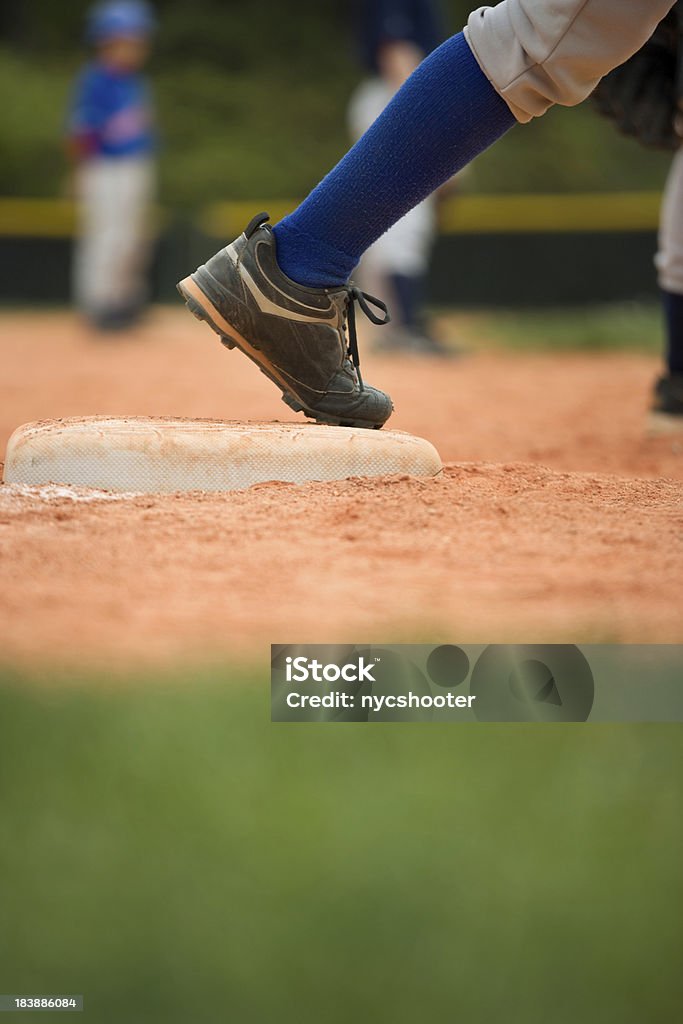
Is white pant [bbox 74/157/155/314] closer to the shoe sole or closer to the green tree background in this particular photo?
the shoe sole

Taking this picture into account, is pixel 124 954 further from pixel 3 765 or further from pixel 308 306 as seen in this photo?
pixel 308 306

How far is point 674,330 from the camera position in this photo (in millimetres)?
2594

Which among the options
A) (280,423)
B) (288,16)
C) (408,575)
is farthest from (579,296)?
(288,16)

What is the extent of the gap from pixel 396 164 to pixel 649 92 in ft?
2.93

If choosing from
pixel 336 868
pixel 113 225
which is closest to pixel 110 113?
pixel 113 225

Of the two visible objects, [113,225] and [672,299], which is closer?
[672,299]

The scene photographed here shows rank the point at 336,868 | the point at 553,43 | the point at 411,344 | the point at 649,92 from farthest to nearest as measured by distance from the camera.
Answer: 1. the point at 411,344
2. the point at 649,92
3. the point at 553,43
4. the point at 336,868

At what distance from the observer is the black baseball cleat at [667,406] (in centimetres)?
263

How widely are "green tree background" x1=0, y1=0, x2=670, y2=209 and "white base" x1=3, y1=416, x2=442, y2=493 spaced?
11.4m

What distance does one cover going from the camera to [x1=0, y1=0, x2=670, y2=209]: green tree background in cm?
1290

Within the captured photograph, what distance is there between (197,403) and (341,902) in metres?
2.70

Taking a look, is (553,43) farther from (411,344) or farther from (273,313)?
(411,344)

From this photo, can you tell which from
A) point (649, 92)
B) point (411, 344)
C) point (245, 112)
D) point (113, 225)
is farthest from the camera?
point (245, 112)

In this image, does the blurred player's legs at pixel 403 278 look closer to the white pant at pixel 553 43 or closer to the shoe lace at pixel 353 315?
the shoe lace at pixel 353 315
